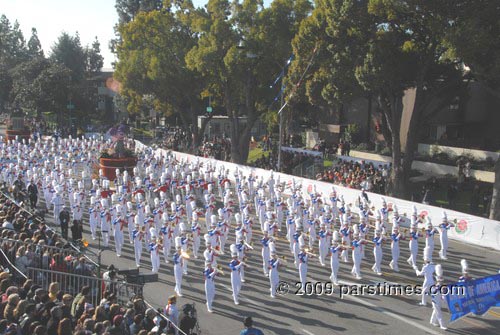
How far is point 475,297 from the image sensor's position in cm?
1209

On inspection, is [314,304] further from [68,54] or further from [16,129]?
[68,54]

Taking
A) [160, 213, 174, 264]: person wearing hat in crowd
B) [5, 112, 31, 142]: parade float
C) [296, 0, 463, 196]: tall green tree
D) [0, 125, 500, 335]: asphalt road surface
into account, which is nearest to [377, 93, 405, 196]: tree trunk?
[296, 0, 463, 196]: tall green tree

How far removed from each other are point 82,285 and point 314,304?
6.06 meters

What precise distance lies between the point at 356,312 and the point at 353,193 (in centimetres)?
1129

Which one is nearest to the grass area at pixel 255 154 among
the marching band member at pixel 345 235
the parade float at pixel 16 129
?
the parade float at pixel 16 129

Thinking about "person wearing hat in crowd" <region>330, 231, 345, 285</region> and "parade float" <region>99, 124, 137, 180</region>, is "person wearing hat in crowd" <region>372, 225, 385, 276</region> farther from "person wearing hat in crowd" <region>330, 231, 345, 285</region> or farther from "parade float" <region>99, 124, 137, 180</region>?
"parade float" <region>99, 124, 137, 180</region>

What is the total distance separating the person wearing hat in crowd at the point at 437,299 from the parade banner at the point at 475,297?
25cm

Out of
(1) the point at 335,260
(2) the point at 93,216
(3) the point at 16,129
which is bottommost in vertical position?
(1) the point at 335,260

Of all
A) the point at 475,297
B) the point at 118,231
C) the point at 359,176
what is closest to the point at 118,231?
the point at 118,231

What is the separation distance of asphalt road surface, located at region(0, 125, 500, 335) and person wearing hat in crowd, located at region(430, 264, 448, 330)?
175 millimetres

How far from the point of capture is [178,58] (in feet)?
129

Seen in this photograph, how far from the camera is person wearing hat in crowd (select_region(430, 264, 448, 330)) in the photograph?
39.7 ft

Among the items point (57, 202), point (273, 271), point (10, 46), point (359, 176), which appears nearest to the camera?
point (273, 271)

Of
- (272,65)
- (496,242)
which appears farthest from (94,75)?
(496,242)
